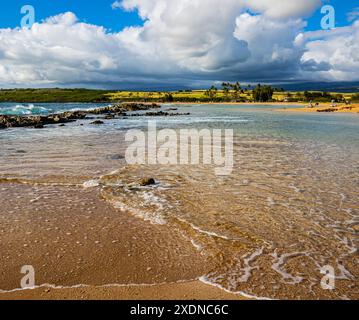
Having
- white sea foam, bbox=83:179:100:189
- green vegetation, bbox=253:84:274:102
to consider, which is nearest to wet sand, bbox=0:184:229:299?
white sea foam, bbox=83:179:100:189

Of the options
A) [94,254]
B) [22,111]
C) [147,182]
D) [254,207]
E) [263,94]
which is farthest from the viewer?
[263,94]

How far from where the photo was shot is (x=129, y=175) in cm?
1313

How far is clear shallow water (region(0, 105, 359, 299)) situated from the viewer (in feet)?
18.7

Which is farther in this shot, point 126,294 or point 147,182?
point 147,182

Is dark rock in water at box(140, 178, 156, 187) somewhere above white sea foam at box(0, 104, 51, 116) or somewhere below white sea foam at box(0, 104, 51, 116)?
below

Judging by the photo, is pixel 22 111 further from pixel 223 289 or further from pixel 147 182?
pixel 223 289

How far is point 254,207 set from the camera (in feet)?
29.9

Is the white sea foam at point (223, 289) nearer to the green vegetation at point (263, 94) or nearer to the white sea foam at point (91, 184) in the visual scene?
the white sea foam at point (91, 184)

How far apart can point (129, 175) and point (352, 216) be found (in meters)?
8.19

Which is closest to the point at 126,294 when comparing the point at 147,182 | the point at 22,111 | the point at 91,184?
the point at 147,182

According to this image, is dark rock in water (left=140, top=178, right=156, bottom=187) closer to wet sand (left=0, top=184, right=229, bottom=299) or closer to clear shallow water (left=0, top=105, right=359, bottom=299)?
clear shallow water (left=0, top=105, right=359, bottom=299)

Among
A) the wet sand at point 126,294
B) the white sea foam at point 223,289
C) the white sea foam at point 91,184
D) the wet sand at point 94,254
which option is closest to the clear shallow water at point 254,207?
the white sea foam at point 223,289

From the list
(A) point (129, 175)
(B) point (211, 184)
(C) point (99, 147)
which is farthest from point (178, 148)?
(B) point (211, 184)
